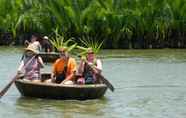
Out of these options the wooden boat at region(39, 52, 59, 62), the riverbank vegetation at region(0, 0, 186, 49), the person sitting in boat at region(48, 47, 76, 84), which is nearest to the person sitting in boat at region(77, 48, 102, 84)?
the person sitting in boat at region(48, 47, 76, 84)

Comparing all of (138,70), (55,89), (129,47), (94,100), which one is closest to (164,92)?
(94,100)

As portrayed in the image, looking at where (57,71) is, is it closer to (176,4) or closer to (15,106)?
(15,106)

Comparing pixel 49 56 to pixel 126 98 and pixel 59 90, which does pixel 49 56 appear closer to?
pixel 126 98

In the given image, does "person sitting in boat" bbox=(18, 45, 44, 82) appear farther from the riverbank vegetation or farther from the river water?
the riverbank vegetation

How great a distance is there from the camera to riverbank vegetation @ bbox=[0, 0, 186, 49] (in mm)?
32875

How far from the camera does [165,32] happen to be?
33531 mm

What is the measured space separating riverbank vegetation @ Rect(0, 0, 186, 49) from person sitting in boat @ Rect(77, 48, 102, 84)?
17711mm

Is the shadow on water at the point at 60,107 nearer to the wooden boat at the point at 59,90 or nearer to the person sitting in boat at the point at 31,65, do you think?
the wooden boat at the point at 59,90

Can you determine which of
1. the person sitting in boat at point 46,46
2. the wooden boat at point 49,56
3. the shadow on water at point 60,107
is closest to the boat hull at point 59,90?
the shadow on water at point 60,107

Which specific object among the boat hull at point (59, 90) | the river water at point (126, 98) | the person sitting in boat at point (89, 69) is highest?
the person sitting in boat at point (89, 69)

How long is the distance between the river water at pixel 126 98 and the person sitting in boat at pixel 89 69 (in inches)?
20.1

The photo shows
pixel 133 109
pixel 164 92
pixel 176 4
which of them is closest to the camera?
pixel 133 109

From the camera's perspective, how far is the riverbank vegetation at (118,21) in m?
32.9

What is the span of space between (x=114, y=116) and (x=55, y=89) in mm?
1857
